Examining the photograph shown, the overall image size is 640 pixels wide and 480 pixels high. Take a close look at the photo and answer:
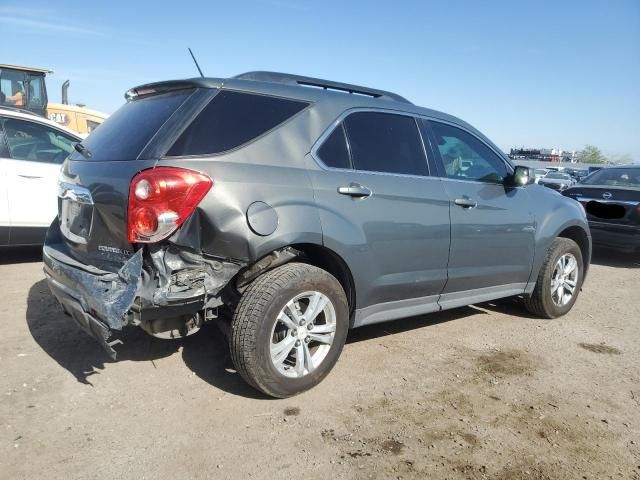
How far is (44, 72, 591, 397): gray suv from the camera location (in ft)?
8.84

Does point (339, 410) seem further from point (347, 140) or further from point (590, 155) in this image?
point (590, 155)

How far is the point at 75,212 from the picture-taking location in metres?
3.22

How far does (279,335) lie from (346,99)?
5.39 ft

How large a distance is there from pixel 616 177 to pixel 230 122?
785 cm

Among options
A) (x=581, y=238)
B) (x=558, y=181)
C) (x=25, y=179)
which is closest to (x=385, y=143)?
(x=581, y=238)

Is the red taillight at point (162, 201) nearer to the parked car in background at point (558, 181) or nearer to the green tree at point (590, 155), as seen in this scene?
the parked car in background at point (558, 181)

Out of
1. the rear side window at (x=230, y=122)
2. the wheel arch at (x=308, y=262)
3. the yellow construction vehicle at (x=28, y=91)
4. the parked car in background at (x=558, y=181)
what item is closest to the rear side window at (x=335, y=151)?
the rear side window at (x=230, y=122)

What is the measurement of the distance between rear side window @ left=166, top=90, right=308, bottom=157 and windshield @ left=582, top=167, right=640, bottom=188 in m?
7.16

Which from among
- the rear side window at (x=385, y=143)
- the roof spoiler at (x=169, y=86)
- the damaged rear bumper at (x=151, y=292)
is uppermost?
the roof spoiler at (x=169, y=86)

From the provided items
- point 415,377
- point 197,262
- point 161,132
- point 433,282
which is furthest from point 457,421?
point 161,132

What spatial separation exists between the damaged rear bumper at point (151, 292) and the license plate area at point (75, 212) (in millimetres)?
331

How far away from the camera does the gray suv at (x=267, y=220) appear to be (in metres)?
2.69

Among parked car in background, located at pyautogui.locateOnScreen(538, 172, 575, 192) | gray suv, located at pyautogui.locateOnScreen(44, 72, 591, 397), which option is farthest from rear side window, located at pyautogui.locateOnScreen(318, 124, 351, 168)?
parked car in background, located at pyautogui.locateOnScreen(538, 172, 575, 192)

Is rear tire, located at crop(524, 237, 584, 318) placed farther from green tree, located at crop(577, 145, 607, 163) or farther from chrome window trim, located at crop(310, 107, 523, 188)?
green tree, located at crop(577, 145, 607, 163)
